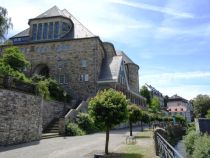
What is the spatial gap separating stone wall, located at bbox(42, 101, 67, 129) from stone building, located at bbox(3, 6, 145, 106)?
39.2 ft

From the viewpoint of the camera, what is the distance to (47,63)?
46406 mm

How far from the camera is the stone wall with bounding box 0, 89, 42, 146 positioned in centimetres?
1636

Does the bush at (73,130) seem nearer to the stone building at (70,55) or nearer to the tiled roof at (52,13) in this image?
the stone building at (70,55)

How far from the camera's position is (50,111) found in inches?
1099

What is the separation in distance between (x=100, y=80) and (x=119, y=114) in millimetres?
30269

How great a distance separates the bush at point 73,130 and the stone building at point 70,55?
1593cm

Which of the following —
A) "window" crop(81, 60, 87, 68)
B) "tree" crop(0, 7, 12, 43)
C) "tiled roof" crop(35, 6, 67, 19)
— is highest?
"tiled roof" crop(35, 6, 67, 19)

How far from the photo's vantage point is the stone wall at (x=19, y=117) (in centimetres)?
1636

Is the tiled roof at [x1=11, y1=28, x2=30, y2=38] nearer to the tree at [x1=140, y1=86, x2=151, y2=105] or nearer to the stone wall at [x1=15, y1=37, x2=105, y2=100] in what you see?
the stone wall at [x1=15, y1=37, x2=105, y2=100]

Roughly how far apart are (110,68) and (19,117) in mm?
30038

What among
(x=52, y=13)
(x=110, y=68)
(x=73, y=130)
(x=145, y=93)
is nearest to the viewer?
(x=73, y=130)

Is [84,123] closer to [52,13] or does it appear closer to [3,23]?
[3,23]

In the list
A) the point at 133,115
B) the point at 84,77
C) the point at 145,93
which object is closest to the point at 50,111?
the point at 133,115

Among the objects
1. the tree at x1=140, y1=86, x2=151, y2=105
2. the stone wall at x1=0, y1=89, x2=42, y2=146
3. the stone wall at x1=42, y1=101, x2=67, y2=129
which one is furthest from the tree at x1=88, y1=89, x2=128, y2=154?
the tree at x1=140, y1=86, x2=151, y2=105
